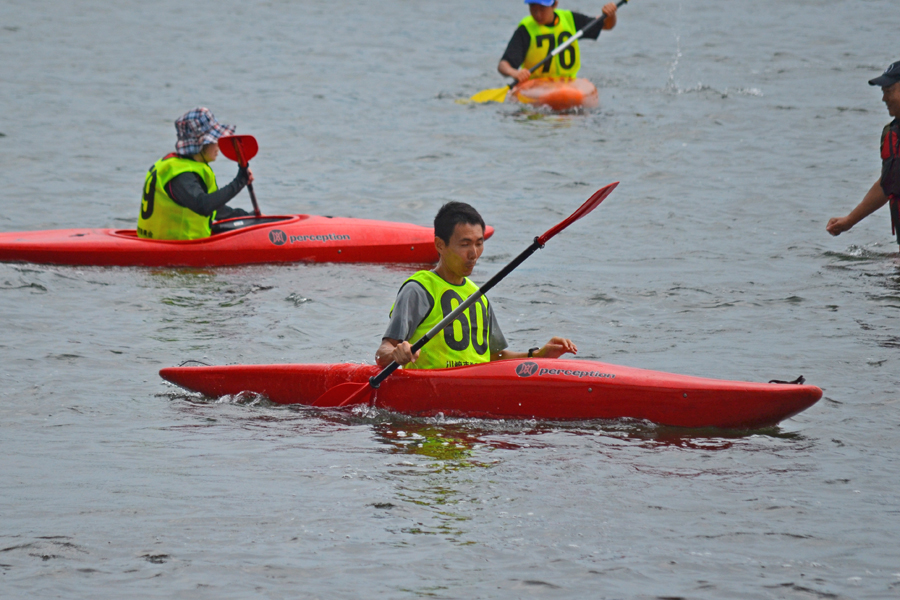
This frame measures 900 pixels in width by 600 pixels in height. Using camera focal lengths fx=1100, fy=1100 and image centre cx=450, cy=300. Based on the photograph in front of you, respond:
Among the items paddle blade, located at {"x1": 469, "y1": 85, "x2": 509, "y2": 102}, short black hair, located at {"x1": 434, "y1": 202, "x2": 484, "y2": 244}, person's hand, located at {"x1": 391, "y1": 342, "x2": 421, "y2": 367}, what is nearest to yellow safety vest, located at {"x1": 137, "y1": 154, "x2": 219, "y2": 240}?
short black hair, located at {"x1": 434, "y1": 202, "x2": 484, "y2": 244}

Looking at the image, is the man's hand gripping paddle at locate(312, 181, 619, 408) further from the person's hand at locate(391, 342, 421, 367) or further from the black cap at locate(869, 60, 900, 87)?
the black cap at locate(869, 60, 900, 87)

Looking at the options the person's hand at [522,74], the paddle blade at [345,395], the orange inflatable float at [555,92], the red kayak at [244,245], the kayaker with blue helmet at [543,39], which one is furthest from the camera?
the orange inflatable float at [555,92]

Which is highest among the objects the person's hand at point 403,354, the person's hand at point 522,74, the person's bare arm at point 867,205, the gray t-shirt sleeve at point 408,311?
the person's hand at point 522,74

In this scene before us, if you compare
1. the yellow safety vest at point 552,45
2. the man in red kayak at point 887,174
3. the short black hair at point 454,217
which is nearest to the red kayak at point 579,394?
the short black hair at point 454,217

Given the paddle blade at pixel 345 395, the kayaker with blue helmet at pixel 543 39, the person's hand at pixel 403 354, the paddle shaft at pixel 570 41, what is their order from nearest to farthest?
→ 1. the person's hand at pixel 403 354
2. the paddle blade at pixel 345 395
3. the paddle shaft at pixel 570 41
4. the kayaker with blue helmet at pixel 543 39

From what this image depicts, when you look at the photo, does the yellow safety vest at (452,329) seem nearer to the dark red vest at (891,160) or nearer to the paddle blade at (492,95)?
the dark red vest at (891,160)

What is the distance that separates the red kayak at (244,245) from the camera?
27.2 ft

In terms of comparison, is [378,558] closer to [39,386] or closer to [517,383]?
[517,383]

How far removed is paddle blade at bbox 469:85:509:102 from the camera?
14297mm

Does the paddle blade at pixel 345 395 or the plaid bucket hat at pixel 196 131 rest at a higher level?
the plaid bucket hat at pixel 196 131

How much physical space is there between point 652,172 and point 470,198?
6.70ft

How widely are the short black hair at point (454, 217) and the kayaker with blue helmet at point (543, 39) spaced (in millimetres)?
8444

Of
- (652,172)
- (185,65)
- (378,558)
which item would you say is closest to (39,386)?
(378,558)

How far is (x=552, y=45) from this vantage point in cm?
1306
